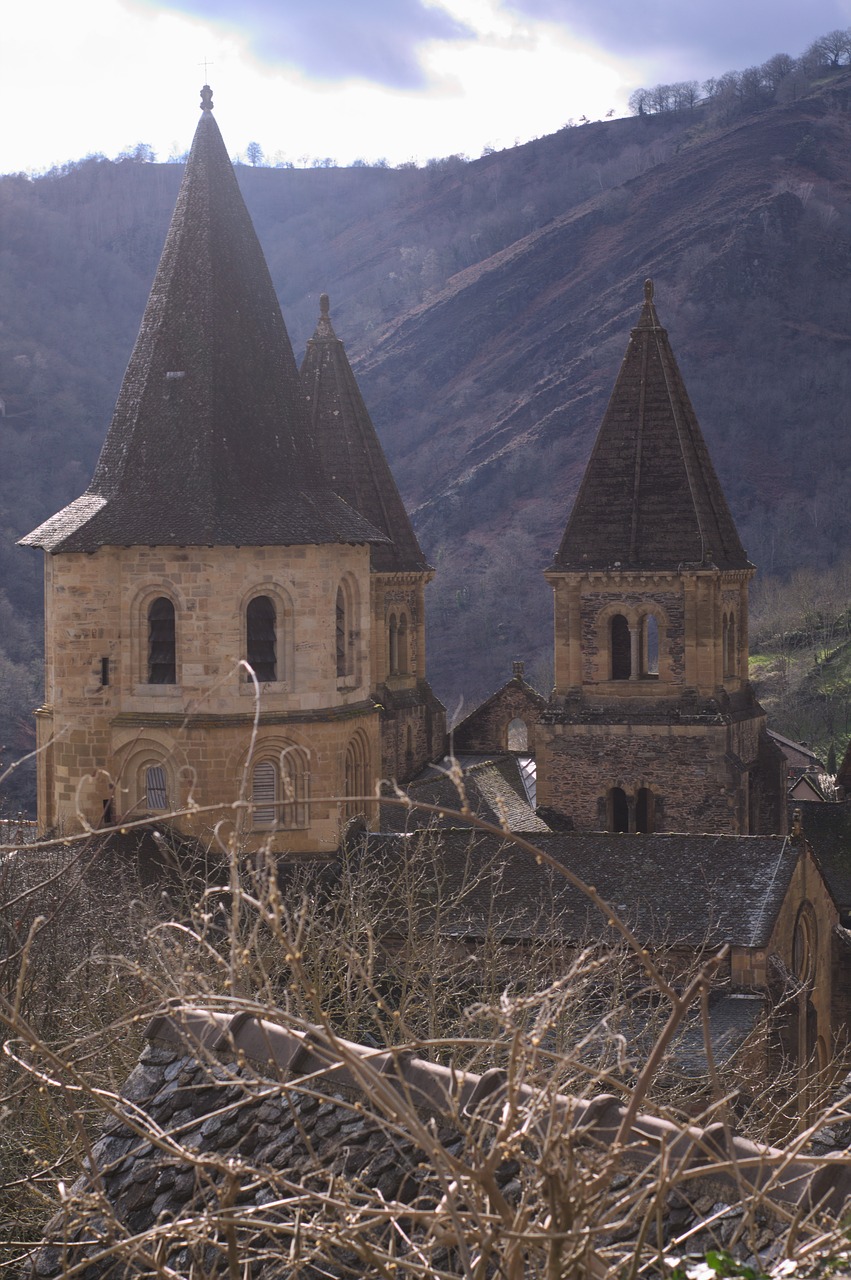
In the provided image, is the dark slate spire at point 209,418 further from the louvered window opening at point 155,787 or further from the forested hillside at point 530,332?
the forested hillside at point 530,332

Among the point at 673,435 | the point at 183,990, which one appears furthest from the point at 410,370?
the point at 183,990

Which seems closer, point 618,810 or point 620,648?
point 618,810

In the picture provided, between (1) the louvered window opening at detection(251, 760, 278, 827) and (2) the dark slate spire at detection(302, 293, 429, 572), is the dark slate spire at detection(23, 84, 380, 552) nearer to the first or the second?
(1) the louvered window opening at detection(251, 760, 278, 827)

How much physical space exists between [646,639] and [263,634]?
29.6 feet

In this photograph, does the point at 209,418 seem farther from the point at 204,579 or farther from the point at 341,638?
the point at 341,638

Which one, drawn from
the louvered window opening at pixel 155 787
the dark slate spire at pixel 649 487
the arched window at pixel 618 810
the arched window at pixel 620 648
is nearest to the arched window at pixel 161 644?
the louvered window opening at pixel 155 787

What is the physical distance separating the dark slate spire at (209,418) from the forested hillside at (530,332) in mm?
50075

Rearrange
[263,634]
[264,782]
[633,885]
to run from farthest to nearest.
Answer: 1. [264,782]
2. [263,634]
3. [633,885]

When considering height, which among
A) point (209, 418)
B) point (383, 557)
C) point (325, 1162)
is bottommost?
point (325, 1162)

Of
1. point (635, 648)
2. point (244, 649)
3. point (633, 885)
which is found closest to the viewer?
point (633, 885)

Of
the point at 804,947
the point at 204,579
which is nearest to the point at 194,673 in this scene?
the point at 204,579

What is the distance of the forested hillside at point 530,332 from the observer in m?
90.7

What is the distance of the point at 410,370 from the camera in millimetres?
112312

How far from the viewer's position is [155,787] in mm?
24000
